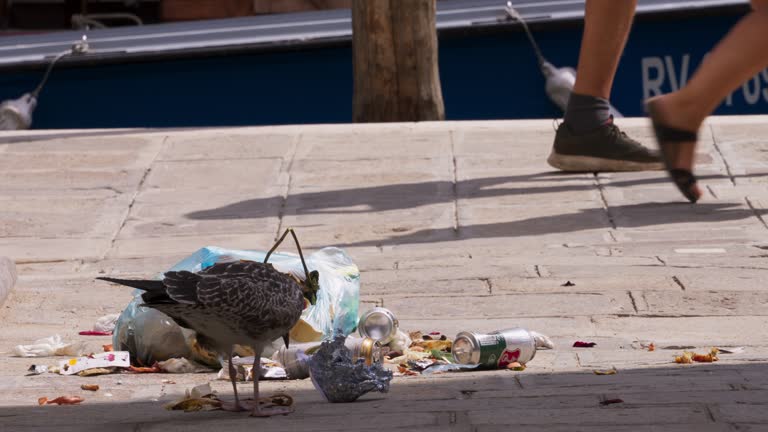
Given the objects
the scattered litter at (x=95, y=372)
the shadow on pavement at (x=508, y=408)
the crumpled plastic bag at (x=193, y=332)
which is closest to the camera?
the shadow on pavement at (x=508, y=408)

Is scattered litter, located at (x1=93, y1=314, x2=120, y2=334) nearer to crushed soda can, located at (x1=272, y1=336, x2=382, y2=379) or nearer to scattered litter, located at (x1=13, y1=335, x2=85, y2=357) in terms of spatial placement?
scattered litter, located at (x1=13, y1=335, x2=85, y2=357)

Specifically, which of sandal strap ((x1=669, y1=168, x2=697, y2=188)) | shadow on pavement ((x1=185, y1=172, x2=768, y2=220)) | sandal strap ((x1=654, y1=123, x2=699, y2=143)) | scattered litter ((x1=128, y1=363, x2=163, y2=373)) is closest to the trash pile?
scattered litter ((x1=128, y1=363, x2=163, y2=373))

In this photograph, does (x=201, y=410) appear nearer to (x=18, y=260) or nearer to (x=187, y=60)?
(x=18, y=260)

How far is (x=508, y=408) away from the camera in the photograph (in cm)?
366

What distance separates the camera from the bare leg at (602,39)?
22.6 ft

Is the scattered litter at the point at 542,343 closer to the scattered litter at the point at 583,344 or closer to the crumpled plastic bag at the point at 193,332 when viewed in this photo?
the scattered litter at the point at 583,344

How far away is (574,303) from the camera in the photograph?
5496mm

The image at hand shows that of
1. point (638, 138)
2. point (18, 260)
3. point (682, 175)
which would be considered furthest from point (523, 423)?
point (638, 138)

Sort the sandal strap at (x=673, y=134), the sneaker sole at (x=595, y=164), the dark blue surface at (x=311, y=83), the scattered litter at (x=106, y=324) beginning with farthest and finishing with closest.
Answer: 1. the dark blue surface at (x=311, y=83)
2. the sneaker sole at (x=595, y=164)
3. the scattered litter at (x=106, y=324)
4. the sandal strap at (x=673, y=134)

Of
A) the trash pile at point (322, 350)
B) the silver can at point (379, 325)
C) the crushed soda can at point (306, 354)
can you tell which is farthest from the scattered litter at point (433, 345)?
the crushed soda can at point (306, 354)

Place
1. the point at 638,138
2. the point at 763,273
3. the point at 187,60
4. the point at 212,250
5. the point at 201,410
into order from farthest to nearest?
the point at 187,60 < the point at 638,138 < the point at 763,273 < the point at 212,250 < the point at 201,410

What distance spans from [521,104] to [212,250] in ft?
24.5

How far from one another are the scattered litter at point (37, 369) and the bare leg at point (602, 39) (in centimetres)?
335

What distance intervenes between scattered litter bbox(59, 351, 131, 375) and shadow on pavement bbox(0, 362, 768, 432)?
31 cm
